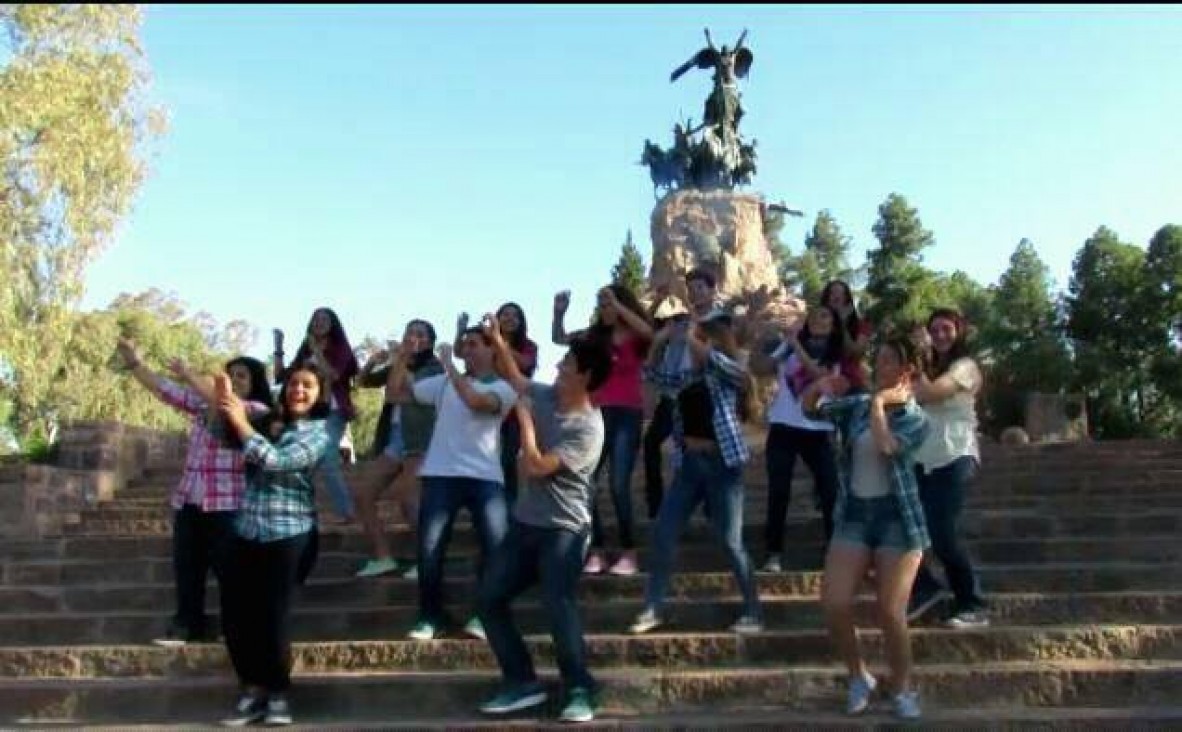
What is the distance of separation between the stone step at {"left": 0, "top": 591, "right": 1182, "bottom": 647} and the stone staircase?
11 mm

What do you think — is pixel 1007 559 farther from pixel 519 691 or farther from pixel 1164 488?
pixel 1164 488

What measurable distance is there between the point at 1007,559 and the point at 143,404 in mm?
26890

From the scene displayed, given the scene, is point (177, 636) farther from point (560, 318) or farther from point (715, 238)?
point (715, 238)

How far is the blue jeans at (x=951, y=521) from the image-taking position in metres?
5.93

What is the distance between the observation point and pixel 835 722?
16.8ft

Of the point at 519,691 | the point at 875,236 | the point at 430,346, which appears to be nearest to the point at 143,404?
the point at 430,346

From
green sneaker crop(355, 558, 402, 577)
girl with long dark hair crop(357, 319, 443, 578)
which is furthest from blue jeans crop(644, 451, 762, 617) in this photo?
green sneaker crop(355, 558, 402, 577)

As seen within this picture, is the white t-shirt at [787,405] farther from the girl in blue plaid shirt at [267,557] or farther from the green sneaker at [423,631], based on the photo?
the girl in blue plaid shirt at [267,557]

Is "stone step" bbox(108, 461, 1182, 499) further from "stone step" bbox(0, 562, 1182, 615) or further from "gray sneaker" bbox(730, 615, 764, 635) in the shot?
"gray sneaker" bbox(730, 615, 764, 635)

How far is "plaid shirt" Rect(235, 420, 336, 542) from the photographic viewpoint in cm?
529

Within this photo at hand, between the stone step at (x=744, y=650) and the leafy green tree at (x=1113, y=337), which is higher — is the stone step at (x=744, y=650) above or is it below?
below

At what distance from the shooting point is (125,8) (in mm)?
20266

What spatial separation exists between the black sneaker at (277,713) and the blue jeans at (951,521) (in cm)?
324

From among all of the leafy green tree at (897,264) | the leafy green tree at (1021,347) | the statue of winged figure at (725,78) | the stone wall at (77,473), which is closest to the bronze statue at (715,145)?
the statue of winged figure at (725,78)
